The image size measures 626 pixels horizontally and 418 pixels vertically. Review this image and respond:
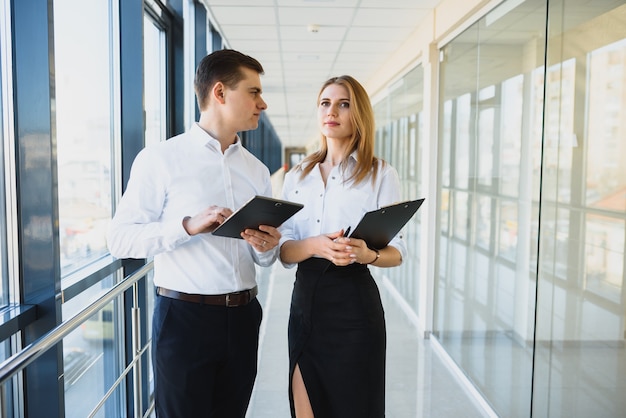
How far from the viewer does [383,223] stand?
1905mm

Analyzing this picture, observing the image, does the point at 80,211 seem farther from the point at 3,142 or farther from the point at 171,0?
the point at 171,0

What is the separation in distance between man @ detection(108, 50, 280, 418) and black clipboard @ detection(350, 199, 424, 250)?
30cm

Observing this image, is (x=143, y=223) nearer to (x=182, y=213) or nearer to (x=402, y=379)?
(x=182, y=213)

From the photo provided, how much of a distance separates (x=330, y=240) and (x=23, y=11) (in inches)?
48.5

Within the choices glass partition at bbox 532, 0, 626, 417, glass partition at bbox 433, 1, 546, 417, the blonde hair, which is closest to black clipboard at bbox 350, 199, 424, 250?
the blonde hair

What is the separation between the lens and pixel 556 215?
104 inches

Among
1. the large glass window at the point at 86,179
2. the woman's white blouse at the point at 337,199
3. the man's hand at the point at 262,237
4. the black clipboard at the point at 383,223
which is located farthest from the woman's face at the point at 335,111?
the large glass window at the point at 86,179

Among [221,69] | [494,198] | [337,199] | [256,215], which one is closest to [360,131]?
[337,199]

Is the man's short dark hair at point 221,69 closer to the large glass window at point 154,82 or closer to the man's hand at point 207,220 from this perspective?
the man's hand at point 207,220

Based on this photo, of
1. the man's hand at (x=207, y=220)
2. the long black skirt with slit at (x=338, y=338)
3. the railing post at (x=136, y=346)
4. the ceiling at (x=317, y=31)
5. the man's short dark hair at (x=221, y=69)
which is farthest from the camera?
the ceiling at (x=317, y=31)

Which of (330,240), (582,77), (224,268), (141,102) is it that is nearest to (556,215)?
(582,77)

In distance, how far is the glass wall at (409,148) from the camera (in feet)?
19.3

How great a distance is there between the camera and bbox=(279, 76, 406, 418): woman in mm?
2104

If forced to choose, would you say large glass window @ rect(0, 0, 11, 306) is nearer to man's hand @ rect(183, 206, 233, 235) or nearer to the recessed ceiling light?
man's hand @ rect(183, 206, 233, 235)
